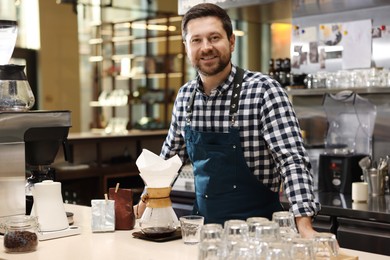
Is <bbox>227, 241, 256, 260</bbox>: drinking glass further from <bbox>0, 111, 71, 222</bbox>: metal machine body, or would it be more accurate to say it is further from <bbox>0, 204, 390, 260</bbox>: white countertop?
<bbox>0, 111, 71, 222</bbox>: metal machine body

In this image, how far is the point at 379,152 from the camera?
4.25 meters

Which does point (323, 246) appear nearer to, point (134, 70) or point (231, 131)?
point (231, 131)

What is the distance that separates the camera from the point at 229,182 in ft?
9.09

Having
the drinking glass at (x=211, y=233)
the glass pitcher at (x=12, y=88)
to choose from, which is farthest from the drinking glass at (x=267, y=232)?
the glass pitcher at (x=12, y=88)

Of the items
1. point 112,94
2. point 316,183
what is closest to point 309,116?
point 316,183

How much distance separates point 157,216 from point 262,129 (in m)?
0.67

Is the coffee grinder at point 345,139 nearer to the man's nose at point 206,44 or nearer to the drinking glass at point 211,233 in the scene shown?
the man's nose at point 206,44

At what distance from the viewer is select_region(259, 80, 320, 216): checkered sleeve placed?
2475 mm

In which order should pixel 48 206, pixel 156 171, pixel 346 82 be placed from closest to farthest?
1. pixel 156 171
2. pixel 48 206
3. pixel 346 82

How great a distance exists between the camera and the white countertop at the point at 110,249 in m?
2.11

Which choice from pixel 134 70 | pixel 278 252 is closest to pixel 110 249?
pixel 278 252

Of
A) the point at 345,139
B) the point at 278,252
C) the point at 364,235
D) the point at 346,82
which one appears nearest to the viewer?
the point at 278,252

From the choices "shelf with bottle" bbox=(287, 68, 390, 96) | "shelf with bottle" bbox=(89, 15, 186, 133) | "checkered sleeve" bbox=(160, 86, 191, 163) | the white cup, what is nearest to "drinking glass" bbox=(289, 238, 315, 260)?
"checkered sleeve" bbox=(160, 86, 191, 163)

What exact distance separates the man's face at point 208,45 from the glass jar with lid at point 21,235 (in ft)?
3.26
